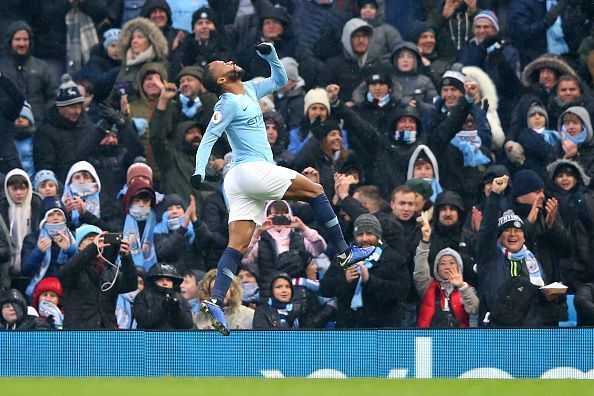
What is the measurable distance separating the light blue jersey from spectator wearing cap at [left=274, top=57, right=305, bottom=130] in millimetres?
4433

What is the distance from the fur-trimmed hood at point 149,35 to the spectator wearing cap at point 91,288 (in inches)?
116

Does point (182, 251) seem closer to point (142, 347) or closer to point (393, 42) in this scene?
point (142, 347)

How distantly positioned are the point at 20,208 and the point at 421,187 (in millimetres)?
4465

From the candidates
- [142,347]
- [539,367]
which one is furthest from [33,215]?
[539,367]

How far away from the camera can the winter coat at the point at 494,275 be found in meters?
16.5

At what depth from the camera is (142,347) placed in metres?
16.3

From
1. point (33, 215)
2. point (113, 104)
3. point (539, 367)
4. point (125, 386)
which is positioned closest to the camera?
point (125, 386)

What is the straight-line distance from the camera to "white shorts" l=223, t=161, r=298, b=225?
567 inches

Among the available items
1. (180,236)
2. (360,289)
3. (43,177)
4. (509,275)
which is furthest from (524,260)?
(43,177)

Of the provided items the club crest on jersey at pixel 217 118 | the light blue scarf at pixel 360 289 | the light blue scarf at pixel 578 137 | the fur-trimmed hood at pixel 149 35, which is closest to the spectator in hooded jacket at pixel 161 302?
the light blue scarf at pixel 360 289

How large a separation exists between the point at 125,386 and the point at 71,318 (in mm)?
2944

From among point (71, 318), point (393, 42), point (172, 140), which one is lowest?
point (71, 318)

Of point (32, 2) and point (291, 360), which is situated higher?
point (32, 2)

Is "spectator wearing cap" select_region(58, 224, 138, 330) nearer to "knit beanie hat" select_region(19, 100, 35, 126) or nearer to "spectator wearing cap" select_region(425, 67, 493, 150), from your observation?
"knit beanie hat" select_region(19, 100, 35, 126)
